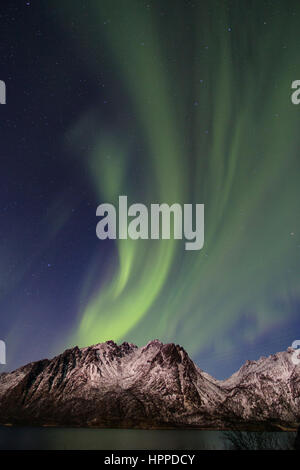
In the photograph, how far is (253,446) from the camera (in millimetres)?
22172
